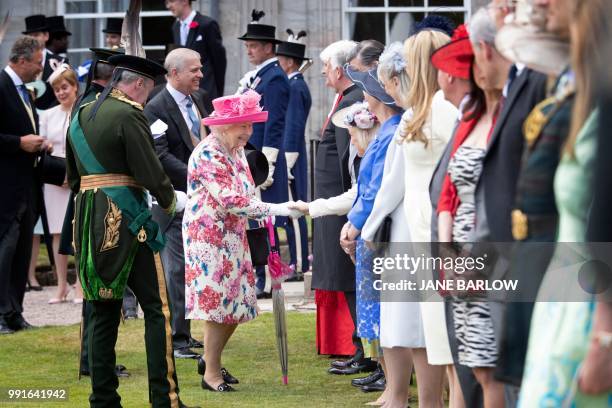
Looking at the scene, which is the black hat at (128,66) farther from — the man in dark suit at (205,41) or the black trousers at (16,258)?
the man in dark suit at (205,41)

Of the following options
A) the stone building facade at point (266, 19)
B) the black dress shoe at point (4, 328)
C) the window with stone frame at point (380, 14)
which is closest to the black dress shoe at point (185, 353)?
the black dress shoe at point (4, 328)

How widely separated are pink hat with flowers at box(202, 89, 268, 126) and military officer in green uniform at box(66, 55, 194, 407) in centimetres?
87

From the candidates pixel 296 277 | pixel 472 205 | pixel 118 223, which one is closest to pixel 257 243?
pixel 118 223

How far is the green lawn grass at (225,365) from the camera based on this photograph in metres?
7.67

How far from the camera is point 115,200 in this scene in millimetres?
6668

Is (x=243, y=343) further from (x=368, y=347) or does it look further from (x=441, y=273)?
(x=441, y=273)

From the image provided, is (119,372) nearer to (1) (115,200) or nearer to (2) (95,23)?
(1) (115,200)

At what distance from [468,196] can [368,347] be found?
3151mm

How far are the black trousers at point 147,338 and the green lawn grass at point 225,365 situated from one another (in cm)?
62

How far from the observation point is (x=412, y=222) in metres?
5.96

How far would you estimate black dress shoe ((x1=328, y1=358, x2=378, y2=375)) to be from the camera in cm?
850

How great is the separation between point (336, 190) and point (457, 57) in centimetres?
369

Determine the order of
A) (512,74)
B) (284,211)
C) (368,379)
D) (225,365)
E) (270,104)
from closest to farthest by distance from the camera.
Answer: (512,74)
(284,211)
(368,379)
(225,365)
(270,104)

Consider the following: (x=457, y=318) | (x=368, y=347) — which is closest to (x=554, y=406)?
(x=457, y=318)
